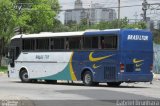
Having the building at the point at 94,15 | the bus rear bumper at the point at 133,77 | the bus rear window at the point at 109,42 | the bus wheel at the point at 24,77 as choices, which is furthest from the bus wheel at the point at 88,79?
the building at the point at 94,15

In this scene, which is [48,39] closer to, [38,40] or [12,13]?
[38,40]

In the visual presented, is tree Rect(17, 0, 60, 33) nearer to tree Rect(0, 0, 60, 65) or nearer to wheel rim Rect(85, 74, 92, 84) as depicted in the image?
tree Rect(0, 0, 60, 65)

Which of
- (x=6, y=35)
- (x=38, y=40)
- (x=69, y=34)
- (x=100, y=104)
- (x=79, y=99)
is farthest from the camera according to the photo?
(x=6, y=35)

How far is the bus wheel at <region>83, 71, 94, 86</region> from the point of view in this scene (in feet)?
98.0

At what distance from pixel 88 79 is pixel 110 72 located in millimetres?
1811

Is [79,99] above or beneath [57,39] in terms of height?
beneath

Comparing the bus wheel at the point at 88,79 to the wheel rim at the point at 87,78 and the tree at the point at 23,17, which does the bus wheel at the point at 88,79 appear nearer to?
the wheel rim at the point at 87,78

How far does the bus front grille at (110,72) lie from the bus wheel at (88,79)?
3.86 ft

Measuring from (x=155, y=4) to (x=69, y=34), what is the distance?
90.9 ft

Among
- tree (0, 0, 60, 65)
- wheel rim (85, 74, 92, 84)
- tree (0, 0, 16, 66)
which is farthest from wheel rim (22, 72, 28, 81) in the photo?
tree (0, 0, 16, 66)

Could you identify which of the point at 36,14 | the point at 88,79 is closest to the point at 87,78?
the point at 88,79

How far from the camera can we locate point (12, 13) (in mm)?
64125

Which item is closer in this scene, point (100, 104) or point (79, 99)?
point (100, 104)

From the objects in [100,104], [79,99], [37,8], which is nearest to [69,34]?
[79,99]
